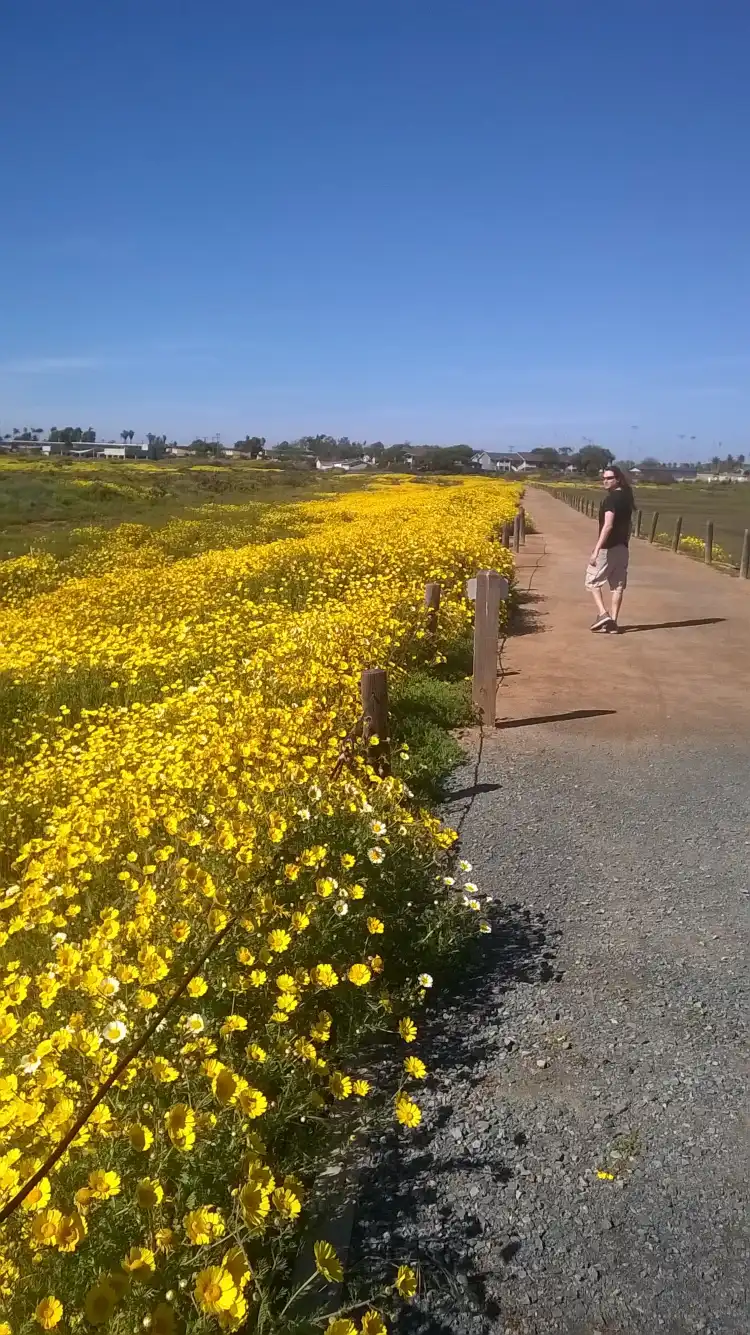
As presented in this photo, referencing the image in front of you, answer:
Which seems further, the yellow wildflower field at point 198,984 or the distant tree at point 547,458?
the distant tree at point 547,458

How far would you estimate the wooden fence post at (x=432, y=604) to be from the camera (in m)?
8.88

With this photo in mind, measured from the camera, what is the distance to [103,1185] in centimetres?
195

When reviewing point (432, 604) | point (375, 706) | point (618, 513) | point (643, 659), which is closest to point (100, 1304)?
point (375, 706)

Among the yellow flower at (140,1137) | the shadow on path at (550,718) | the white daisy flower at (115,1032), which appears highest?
the white daisy flower at (115,1032)

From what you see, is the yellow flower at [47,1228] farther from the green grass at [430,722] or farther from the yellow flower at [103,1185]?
the green grass at [430,722]

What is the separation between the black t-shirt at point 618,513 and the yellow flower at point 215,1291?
922 centimetres

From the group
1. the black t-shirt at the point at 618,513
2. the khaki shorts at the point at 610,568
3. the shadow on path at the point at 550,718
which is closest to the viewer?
the shadow on path at the point at 550,718

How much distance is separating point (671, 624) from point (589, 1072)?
31.4 ft

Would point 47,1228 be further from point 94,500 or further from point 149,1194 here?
point 94,500

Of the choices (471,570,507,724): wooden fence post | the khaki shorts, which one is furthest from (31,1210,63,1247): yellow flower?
the khaki shorts

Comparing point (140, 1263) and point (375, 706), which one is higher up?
point (375, 706)

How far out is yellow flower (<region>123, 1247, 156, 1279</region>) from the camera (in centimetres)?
180

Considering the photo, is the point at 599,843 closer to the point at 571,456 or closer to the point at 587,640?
the point at 587,640

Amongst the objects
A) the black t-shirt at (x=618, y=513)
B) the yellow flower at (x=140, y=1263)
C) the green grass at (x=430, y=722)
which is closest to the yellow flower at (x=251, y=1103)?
the yellow flower at (x=140, y=1263)
